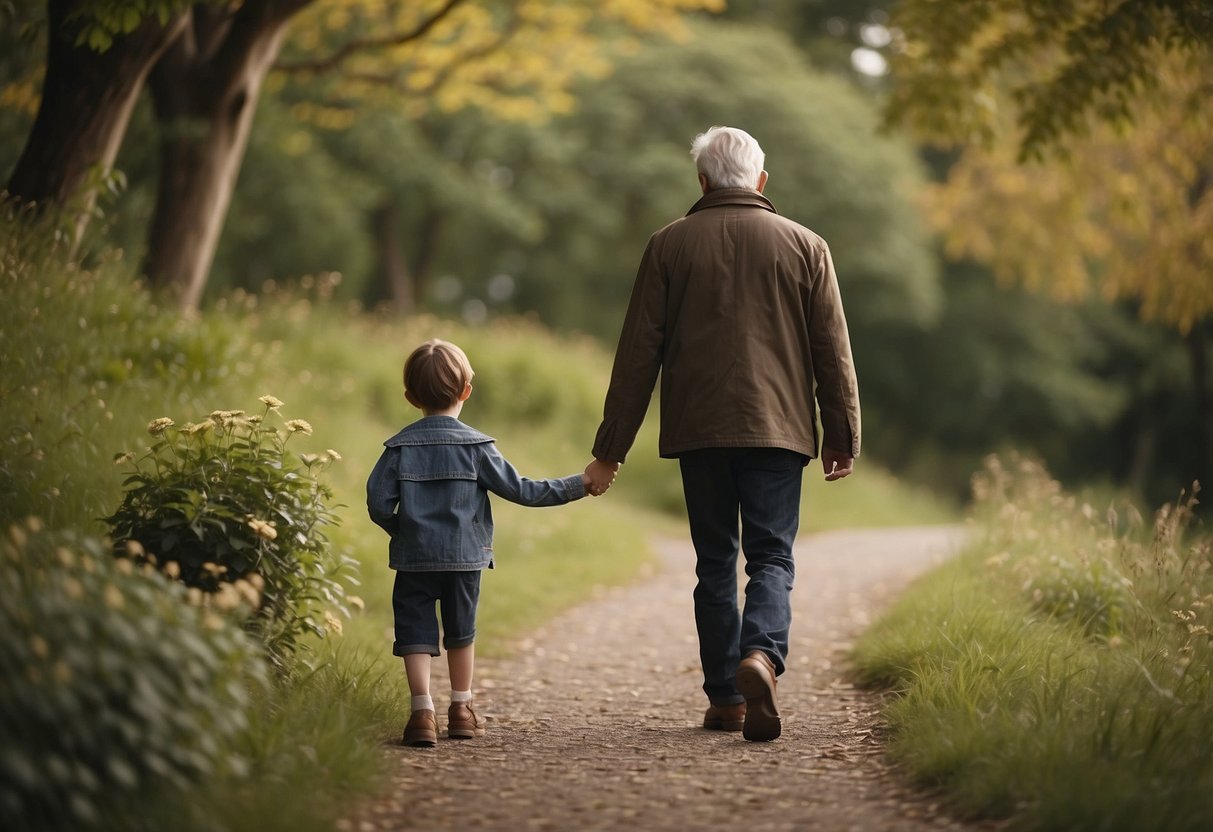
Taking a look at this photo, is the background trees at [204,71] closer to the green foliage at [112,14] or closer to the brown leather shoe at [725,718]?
the green foliage at [112,14]

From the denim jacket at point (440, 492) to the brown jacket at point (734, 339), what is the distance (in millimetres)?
420

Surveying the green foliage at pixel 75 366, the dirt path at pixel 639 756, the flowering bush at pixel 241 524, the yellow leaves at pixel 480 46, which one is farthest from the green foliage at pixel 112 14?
the yellow leaves at pixel 480 46

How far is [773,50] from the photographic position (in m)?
24.0

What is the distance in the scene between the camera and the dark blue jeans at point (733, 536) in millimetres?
4402

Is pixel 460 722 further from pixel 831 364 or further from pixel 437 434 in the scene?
pixel 831 364

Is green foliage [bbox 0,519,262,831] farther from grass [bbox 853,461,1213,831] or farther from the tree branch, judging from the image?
Answer: the tree branch

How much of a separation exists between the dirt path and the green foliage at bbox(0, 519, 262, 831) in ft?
1.61

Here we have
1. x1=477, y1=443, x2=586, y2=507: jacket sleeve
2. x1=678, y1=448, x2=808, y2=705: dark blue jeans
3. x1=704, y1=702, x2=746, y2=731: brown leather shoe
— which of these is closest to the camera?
x1=477, y1=443, x2=586, y2=507: jacket sleeve

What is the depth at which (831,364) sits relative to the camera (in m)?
4.45

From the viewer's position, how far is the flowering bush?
4.07 meters

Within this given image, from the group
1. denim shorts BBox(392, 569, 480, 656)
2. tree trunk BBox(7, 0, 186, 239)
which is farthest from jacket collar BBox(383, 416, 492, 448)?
tree trunk BBox(7, 0, 186, 239)

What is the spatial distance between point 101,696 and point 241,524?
137 cm

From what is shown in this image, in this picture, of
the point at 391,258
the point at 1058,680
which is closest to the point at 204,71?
the point at 1058,680

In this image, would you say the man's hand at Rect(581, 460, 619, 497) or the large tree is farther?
the large tree
